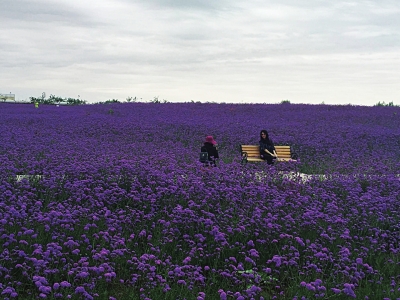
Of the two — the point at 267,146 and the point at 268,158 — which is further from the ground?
the point at 267,146

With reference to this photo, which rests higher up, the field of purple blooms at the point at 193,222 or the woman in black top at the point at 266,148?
the woman in black top at the point at 266,148

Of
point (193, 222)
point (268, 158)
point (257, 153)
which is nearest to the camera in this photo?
point (193, 222)

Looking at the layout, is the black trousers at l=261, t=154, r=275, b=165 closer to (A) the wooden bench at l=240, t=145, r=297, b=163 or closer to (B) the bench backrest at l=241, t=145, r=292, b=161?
(A) the wooden bench at l=240, t=145, r=297, b=163

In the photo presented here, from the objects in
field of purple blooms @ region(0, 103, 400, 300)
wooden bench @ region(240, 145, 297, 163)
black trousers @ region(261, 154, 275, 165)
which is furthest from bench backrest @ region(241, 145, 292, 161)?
field of purple blooms @ region(0, 103, 400, 300)

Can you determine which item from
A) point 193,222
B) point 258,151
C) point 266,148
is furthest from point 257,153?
point 193,222

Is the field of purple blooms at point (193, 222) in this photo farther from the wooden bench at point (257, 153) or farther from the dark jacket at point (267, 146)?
the dark jacket at point (267, 146)

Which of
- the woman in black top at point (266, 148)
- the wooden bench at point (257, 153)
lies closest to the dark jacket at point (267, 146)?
the woman in black top at point (266, 148)

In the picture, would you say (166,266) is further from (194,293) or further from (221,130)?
(221,130)

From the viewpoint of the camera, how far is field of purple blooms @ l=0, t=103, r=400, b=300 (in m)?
4.05

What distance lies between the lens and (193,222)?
17.8 feet

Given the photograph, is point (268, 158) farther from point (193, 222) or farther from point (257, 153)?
point (193, 222)

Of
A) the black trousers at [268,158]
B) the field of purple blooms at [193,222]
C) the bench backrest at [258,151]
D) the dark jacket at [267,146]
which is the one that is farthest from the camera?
the bench backrest at [258,151]

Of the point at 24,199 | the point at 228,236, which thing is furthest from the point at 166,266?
the point at 24,199

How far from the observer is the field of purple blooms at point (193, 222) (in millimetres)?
4051
